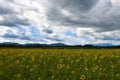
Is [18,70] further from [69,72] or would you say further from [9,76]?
[69,72]

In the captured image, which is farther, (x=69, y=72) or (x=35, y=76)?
(x=69, y=72)

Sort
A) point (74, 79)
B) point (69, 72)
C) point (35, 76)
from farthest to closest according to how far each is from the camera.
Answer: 1. point (69, 72)
2. point (35, 76)
3. point (74, 79)

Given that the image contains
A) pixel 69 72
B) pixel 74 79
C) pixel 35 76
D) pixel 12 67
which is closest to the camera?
pixel 74 79

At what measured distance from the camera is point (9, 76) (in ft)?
39.8

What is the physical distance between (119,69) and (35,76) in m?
5.18

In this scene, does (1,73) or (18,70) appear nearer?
(1,73)

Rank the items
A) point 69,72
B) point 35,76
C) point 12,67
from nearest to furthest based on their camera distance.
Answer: point 35,76, point 69,72, point 12,67

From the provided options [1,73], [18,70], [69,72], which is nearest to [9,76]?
[1,73]

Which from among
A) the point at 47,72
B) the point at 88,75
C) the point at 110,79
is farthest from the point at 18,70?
the point at 110,79

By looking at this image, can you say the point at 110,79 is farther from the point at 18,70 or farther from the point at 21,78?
the point at 18,70

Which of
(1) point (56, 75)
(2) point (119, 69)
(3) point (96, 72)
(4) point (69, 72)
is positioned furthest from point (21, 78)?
(2) point (119, 69)

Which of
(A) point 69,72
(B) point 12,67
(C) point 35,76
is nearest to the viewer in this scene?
(C) point 35,76

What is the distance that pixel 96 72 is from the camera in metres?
12.8

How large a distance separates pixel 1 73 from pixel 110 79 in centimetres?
509
